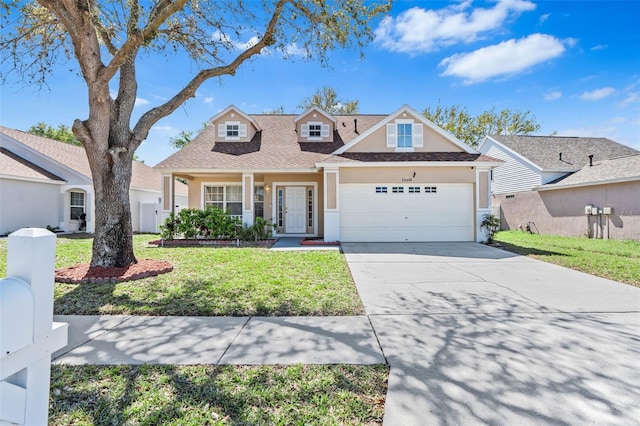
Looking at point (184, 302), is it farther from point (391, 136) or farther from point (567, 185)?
point (567, 185)

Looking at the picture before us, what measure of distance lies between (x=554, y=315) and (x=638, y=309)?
1.48 metres

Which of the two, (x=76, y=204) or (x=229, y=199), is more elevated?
(x=229, y=199)

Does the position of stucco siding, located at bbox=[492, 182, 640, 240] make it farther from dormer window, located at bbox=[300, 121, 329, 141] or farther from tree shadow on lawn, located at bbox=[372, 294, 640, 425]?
dormer window, located at bbox=[300, 121, 329, 141]

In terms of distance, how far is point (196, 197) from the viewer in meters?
15.0

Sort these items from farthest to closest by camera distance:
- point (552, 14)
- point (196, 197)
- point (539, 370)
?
point (196, 197) → point (552, 14) → point (539, 370)

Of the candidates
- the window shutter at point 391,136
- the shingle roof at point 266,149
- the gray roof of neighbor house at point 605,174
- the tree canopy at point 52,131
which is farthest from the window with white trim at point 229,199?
the tree canopy at point 52,131

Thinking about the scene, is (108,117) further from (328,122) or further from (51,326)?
(328,122)

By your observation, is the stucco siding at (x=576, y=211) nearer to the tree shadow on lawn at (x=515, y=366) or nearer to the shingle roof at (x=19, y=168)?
the tree shadow on lawn at (x=515, y=366)

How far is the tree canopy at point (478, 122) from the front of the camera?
28.8m

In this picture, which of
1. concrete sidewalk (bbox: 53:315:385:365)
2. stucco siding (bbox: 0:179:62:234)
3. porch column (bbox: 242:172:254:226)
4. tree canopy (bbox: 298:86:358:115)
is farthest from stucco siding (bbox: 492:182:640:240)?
stucco siding (bbox: 0:179:62:234)

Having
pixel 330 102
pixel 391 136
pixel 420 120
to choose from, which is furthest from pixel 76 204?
pixel 330 102

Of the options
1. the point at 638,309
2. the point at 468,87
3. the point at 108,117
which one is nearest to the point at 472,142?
the point at 468,87

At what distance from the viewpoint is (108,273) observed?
21.3 ft

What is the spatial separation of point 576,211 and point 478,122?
16.8 meters
